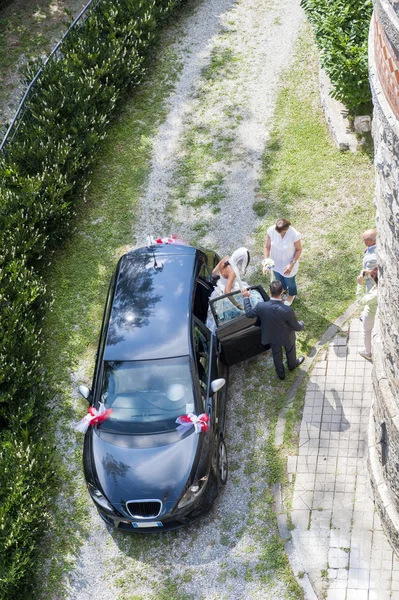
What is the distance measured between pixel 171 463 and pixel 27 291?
3862 mm

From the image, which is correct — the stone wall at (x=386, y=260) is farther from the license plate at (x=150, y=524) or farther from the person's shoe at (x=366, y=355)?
the license plate at (x=150, y=524)

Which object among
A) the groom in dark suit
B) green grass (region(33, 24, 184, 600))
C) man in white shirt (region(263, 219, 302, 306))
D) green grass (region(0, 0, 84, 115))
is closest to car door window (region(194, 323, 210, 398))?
the groom in dark suit

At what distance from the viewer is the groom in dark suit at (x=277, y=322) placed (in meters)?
9.09

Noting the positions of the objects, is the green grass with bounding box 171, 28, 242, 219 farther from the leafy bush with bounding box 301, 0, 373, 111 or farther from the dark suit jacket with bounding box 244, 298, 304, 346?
the dark suit jacket with bounding box 244, 298, 304, 346

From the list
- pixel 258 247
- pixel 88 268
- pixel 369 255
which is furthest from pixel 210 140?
pixel 369 255

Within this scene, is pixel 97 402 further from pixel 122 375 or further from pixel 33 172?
pixel 33 172

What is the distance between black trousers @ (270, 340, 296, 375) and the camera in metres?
9.59

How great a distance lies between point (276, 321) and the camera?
9.20 m

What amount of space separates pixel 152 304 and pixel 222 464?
85.2 inches

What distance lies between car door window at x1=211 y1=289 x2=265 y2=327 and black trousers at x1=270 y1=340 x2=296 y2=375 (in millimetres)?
678

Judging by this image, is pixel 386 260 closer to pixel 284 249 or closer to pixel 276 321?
pixel 276 321

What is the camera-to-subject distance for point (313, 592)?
8070mm

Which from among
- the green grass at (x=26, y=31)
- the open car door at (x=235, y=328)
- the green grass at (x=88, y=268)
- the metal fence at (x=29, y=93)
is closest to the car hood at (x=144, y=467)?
the green grass at (x=88, y=268)

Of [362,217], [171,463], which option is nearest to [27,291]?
[171,463]
